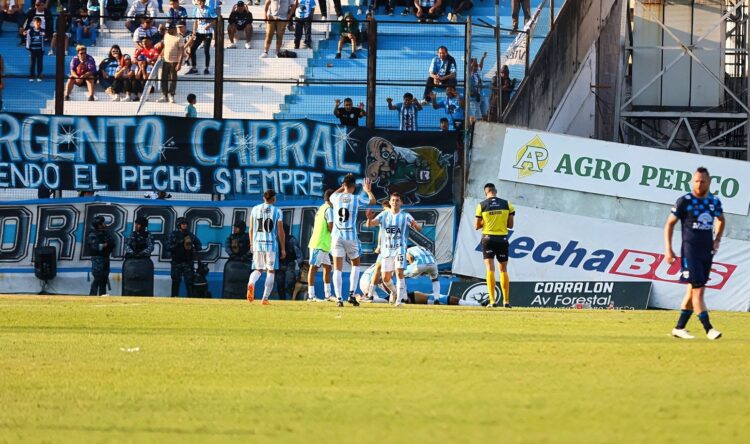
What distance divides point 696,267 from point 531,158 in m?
14.3

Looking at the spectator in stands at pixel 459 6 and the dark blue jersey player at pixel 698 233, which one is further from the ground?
the spectator in stands at pixel 459 6

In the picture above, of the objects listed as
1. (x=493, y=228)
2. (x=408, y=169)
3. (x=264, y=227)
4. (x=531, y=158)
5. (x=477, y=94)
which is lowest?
(x=264, y=227)

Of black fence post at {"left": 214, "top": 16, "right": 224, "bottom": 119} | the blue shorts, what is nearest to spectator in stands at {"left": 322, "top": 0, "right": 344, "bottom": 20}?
black fence post at {"left": 214, "top": 16, "right": 224, "bottom": 119}

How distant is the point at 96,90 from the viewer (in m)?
31.9

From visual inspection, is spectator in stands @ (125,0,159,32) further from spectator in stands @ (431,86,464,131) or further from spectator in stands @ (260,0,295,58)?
spectator in stands @ (431,86,464,131)

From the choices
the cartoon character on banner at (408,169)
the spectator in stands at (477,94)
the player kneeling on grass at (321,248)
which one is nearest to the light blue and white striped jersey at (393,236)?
the player kneeling on grass at (321,248)

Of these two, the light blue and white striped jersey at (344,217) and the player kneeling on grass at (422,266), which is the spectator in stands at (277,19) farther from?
the light blue and white striped jersey at (344,217)

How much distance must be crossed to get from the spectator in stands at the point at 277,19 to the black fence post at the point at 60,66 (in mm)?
4442

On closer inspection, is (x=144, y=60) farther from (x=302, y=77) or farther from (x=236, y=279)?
(x=236, y=279)

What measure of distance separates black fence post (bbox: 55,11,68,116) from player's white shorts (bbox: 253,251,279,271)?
814cm

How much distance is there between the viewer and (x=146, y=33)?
33156 mm

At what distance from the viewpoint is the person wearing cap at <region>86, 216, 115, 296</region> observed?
98.1 ft

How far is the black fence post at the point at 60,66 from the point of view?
30219mm

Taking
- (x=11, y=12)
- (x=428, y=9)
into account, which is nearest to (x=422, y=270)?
(x=428, y=9)
